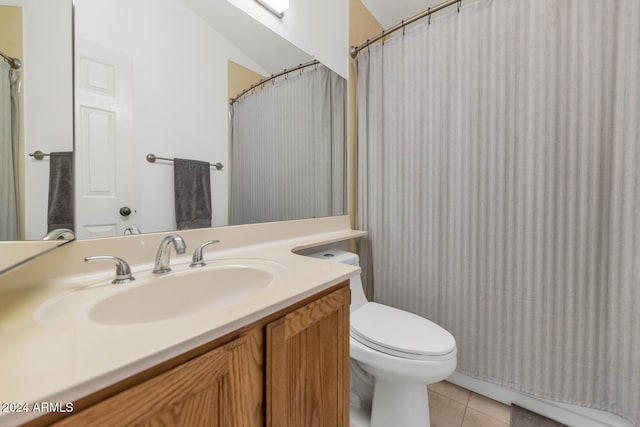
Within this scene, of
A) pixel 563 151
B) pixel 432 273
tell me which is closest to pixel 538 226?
pixel 563 151

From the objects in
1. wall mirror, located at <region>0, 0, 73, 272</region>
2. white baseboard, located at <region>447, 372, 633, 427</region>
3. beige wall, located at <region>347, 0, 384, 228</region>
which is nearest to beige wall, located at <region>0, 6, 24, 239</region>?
wall mirror, located at <region>0, 0, 73, 272</region>

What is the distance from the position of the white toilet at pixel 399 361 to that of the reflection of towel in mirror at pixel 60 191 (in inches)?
41.4

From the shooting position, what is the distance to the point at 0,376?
1.00 feet

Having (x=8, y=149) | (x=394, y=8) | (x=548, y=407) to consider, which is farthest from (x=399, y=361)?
(x=394, y=8)

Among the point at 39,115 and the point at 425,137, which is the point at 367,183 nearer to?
the point at 425,137

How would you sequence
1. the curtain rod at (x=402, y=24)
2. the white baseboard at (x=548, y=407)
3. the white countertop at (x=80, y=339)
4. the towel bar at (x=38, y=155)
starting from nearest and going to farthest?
1. the white countertop at (x=80, y=339)
2. the towel bar at (x=38, y=155)
3. the white baseboard at (x=548, y=407)
4. the curtain rod at (x=402, y=24)

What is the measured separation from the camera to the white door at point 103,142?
748 mm

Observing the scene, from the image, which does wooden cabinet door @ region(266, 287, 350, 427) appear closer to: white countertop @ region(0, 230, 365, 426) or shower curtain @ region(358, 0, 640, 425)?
white countertop @ region(0, 230, 365, 426)

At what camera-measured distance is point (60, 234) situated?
0.68m

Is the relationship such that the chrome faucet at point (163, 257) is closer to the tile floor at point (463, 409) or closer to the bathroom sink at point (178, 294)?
the bathroom sink at point (178, 294)

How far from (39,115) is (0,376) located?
570 millimetres

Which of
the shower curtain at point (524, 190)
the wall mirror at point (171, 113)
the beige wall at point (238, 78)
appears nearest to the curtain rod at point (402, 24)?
the shower curtain at point (524, 190)

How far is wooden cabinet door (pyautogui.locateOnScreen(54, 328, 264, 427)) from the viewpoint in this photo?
35 cm

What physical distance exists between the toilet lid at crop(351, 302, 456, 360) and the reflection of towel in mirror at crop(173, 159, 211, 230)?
0.80m
